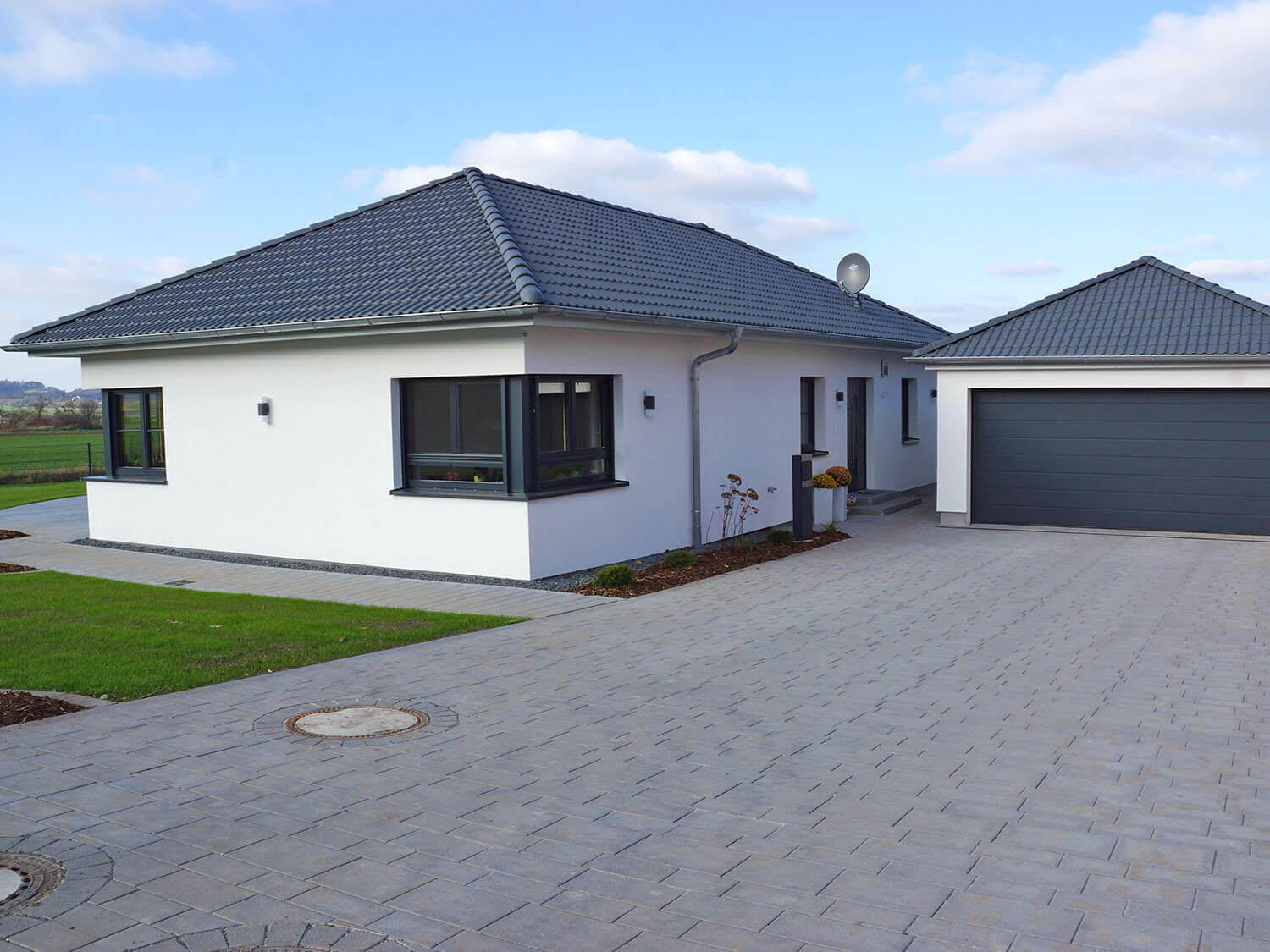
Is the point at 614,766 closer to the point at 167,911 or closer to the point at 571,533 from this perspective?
the point at 167,911

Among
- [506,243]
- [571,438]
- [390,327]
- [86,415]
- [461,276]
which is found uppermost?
[506,243]

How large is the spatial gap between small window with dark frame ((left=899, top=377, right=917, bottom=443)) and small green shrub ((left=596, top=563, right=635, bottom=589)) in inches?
496

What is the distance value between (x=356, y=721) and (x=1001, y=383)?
13.0 metres

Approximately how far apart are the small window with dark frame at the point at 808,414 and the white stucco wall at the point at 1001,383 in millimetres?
2393

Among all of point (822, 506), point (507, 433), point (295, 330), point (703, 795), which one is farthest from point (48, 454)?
point (703, 795)

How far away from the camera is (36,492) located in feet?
85.2

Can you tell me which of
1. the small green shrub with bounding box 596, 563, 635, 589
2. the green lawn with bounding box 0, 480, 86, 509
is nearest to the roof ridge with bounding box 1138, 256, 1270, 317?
the small green shrub with bounding box 596, 563, 635, 589

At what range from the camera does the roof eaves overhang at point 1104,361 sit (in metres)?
15.2

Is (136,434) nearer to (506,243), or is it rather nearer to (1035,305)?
(506,243)

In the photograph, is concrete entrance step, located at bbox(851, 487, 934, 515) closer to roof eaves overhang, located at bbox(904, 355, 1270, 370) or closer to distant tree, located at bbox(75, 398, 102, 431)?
roof eaves overhang, located at bbox(904, 355, 1270, 370)

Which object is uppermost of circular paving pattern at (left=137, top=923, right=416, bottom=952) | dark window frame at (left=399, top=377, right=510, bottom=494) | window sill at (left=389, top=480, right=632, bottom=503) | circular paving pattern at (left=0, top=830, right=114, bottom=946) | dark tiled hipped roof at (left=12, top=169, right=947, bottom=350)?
dark tiled hipped roof at (left=12, top=169, right=947, bottom=350)

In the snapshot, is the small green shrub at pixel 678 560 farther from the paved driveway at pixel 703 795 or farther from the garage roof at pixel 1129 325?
the garage roof at pixel 1129 325

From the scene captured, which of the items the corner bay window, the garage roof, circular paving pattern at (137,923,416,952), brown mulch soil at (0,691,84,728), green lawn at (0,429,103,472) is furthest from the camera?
green lawn at (0,429,103,472)

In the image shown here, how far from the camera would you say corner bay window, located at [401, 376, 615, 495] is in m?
12.1
